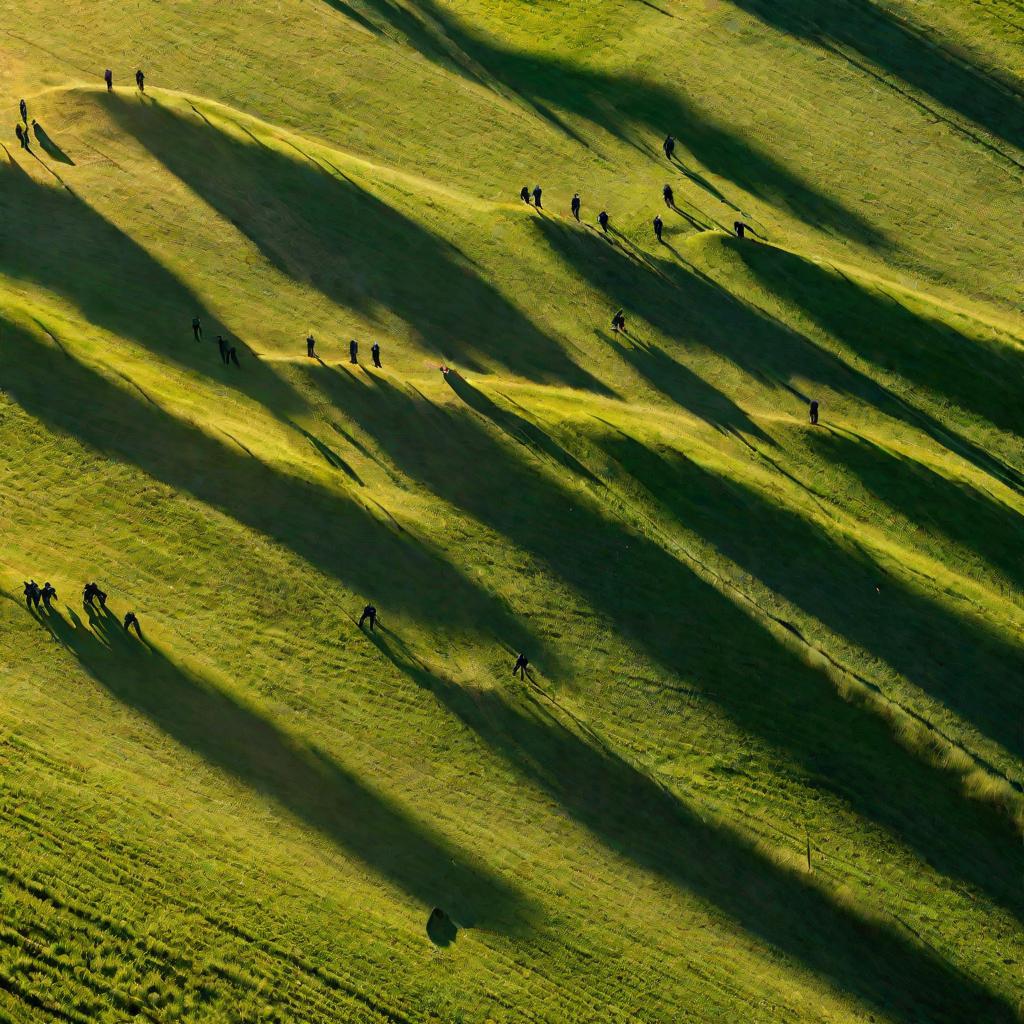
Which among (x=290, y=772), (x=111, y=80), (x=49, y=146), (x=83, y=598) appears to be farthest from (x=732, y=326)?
(x=111, y=80)

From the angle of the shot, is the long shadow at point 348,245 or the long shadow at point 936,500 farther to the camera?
the long shadow at point 348,245

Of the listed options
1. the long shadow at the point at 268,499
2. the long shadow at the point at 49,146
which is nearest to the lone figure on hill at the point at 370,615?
the long shadow at the point at 268,499

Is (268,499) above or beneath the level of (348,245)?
beneath

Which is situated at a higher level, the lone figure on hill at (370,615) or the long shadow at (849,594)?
the long shadow at (849,594)

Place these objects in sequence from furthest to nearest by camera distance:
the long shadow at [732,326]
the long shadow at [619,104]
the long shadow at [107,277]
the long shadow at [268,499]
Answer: the long shadow at [619,104]
the long shadow at [732,326]
the long shadow at [107,277]
the long shadow at [268,499]

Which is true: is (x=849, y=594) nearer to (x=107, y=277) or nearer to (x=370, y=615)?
(x=370, y=615)

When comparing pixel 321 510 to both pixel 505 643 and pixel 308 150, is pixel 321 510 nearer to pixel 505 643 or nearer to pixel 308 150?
pixel 505 643

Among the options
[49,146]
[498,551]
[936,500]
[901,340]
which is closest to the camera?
[498,551]

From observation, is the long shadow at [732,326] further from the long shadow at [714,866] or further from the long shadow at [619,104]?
the long shadow at [714,866]
